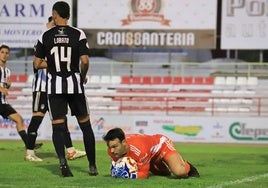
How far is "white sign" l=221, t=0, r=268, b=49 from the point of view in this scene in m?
25.8

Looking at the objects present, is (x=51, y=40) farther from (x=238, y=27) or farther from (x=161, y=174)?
(x=238, y=27)

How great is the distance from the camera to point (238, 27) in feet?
84.7

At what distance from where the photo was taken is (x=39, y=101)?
12.4 meters

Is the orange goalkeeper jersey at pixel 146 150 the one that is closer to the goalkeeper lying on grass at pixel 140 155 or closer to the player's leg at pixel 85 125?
the goalkeeper lying on grass at pixel 140 155

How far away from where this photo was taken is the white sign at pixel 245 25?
25750 mm

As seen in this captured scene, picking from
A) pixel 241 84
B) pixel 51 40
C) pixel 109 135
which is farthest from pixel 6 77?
pixel 241 84

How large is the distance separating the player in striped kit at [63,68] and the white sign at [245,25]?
16.7m

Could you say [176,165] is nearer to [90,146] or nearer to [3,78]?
[90,146]

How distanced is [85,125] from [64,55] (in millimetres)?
921

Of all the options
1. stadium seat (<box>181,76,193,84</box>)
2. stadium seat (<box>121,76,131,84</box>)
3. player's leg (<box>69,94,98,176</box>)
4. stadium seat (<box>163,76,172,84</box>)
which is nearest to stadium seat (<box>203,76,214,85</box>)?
stadium seat (<box>181,76,193,84</box>)

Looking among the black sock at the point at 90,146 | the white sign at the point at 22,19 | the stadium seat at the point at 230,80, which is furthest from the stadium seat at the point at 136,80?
the black sock at the point at 90,146

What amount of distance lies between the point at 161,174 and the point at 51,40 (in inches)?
84.9

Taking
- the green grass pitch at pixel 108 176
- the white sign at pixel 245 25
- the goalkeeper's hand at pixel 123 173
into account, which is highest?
the white sign at pixel 245 25

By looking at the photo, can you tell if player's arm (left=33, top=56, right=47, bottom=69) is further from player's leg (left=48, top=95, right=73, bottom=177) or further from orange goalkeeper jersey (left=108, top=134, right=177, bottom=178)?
orange goalkeeper jersey (left=108, top=134, right=177, bottom=178)
